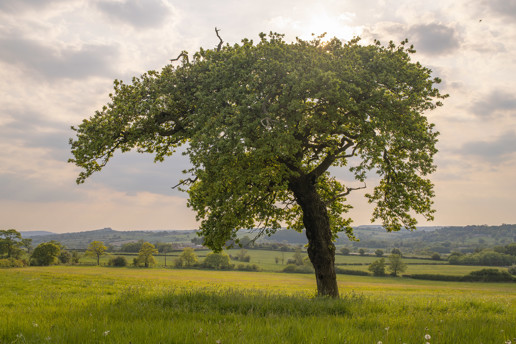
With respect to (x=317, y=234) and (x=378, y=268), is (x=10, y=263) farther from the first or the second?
(x=378, y=268)

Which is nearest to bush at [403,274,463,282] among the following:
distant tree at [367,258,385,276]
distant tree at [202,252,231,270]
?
distant tree at [367,258,385,276]

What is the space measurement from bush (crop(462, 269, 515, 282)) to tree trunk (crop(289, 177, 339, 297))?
102 metres

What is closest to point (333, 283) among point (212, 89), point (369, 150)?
point (369, 150)

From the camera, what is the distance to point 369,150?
14992 mm

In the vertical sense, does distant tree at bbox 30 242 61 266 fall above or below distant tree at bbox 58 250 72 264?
above

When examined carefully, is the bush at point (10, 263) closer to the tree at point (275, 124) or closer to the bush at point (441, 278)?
the tree at point (275, 124)

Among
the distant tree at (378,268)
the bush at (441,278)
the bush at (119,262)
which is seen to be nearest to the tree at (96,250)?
the bush at (119,262)

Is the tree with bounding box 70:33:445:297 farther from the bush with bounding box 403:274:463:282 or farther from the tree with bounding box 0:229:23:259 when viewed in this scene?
the tree with bounding box 0:229:23:259

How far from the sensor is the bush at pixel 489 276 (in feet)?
318

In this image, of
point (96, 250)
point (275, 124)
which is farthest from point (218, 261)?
point (275, 124)

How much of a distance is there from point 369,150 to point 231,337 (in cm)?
1145

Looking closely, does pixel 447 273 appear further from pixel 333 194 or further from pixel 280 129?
pixel 280 129

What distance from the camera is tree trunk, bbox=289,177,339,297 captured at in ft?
56.2

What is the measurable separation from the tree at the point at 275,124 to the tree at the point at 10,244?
11112 cm
